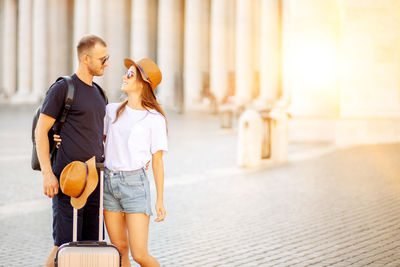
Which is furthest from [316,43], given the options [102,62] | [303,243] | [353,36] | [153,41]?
[153,41]

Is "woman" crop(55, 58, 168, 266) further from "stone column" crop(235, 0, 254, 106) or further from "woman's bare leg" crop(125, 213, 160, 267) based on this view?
"stone column" crop(235, 0, 254, 106)

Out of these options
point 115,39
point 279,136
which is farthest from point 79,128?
point 115,39

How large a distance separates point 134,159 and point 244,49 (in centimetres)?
3936

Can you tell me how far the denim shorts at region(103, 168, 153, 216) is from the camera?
15.8 feet

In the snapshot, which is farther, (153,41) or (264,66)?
(153,41)

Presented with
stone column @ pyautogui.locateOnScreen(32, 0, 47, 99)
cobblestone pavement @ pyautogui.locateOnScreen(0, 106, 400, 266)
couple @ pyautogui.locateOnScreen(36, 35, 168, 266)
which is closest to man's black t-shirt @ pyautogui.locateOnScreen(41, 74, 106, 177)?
couple @ pyautogui.locateOnScreen(36, 35, 168, 266)

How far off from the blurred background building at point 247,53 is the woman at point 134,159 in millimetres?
16061

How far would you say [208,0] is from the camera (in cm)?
5284

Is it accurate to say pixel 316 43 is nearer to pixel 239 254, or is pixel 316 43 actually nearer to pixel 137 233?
pixel 239 254

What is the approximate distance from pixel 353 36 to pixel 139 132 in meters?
16.4

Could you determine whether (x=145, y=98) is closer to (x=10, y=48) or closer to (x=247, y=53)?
(x=247, y=53)

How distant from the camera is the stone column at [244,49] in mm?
43344

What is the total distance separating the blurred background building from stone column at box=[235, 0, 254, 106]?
0.26 ft

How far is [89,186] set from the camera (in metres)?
4.54
